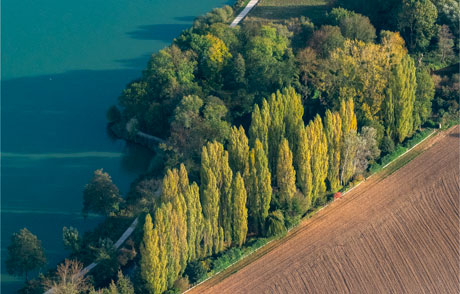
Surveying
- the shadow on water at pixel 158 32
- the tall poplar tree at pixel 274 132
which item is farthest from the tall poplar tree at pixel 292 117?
the shadow on water at pixel 158 32

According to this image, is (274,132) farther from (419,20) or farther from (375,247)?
(419,20)

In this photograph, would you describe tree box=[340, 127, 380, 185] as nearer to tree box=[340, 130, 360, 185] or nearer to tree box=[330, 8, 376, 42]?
tree box=[340, 130, 360, 185]

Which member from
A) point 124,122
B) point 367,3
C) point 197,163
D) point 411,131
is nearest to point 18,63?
point 124,122

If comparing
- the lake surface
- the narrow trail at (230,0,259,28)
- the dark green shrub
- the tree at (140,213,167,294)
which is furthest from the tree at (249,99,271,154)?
the narrow trail at (230,0,259,28)

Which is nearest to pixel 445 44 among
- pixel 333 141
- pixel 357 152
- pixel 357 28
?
pixel 357 28

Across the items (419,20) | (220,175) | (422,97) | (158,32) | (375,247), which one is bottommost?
(375,247)

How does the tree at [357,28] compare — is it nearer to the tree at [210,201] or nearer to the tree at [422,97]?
the tree at [422,97]
